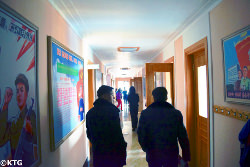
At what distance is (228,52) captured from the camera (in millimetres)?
2123

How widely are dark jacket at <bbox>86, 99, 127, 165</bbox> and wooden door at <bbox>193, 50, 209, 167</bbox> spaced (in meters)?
1.79

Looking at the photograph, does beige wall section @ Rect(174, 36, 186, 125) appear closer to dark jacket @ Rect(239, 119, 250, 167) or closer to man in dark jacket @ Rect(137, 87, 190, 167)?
man in dark jacket @ Rect(137, 87, 190, 167)

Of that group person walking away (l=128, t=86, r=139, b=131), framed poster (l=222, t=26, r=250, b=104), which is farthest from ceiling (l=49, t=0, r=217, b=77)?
person walking away (l=128, t=86, r=139, b=131)

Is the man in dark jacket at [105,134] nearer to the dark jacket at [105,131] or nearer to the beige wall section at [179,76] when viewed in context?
the dark jacket at [105,131]

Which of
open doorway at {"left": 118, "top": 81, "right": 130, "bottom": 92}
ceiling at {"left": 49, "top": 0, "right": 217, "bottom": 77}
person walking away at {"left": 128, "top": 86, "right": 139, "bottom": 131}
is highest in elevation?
ceiling at {"left": 49, "top": 0, "right": 217, "bottom": 77}

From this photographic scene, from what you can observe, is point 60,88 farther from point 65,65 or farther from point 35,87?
point 35,87

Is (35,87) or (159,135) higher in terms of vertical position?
(35,87)

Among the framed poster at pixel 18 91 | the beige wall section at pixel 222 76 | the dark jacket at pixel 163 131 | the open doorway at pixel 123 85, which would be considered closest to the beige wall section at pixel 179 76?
the beige wall section at pixel 222 76

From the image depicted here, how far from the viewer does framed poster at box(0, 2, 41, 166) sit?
1206 millimetres

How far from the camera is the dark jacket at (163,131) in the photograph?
205cm

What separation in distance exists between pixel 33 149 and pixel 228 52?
241 cm

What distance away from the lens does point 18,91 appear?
4.52 ft

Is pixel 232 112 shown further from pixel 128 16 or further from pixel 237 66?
pixel 128 16

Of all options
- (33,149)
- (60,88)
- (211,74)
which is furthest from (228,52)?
(33,149)
